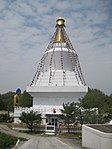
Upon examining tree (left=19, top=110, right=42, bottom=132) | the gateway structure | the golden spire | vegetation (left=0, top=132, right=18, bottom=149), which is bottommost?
vegetation (left=0, top=132, right=18, bottom=149)

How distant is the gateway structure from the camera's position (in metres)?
→ 34.1

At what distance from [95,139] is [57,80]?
71.1 feet

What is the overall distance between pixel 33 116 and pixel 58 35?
16336 millimetres

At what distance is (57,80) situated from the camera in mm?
37000

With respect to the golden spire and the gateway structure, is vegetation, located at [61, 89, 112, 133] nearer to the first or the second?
the gateway structure

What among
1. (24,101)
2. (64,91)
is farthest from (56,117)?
(24,101)

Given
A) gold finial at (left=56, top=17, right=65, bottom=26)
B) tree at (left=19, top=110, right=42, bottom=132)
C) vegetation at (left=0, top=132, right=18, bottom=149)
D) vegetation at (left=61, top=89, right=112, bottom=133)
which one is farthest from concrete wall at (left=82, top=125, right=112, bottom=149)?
gold finial at (left=56, top=17, right=65, bottom=26)

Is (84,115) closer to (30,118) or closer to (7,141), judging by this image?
(30,118)

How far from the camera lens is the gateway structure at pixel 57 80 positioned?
34.1 metres

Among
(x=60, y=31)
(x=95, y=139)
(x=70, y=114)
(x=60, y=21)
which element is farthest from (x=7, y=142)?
(x=60, y=21)

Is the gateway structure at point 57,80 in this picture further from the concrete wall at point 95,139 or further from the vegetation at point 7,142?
the concrete wall at point 95,139

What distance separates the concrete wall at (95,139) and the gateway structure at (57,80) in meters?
14.8

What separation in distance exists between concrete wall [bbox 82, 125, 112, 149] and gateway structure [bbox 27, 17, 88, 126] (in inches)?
584

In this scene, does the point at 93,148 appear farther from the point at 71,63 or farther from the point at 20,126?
the point at 71,63
